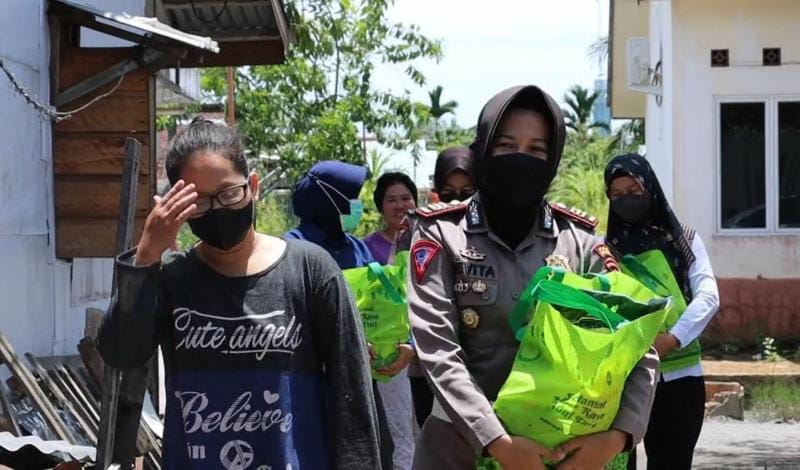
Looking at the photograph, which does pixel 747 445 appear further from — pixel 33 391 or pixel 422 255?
pixel 422 255

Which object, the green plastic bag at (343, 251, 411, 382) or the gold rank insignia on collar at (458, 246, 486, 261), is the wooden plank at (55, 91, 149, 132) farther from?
the gold rank insignia on collar at (458, 246, 486, 261)

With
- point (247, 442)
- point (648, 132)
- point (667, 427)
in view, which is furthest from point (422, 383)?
point (648, 132)

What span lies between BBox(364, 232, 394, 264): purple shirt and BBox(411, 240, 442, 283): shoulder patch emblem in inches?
139

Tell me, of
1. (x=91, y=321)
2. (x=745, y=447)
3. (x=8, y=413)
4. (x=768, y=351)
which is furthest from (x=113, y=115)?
(x=768, y=351)

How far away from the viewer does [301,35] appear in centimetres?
1234

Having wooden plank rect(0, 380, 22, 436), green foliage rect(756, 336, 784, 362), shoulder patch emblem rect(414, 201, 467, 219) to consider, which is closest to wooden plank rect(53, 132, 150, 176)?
wooden plank rect(0, 380, 22, 436)

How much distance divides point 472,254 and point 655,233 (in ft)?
7.74

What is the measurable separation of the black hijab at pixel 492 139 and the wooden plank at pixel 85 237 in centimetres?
561

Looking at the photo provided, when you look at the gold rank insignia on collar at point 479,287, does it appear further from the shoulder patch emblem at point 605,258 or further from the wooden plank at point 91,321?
the wooden plank at point 91,321

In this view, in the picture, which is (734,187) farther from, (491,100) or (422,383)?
(491,100)

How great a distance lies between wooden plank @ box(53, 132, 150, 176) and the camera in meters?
9.15

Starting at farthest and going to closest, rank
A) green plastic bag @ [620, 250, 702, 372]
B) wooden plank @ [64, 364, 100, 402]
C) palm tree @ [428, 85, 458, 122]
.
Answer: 1. palm tree @ [428, 85, 458, 122]
2. wooden plank @ [64, 364, 100, 402]
3. green plastic bag @ [620, 250, 702, 372]

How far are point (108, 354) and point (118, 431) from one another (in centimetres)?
32

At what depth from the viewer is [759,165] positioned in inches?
616
